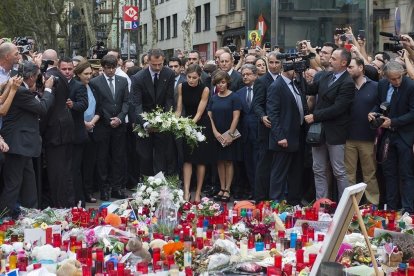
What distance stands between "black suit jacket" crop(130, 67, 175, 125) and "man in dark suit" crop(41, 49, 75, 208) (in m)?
1.31

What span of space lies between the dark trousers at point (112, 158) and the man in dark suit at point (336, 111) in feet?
10.7

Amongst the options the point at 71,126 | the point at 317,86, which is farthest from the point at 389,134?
the point at 71,126

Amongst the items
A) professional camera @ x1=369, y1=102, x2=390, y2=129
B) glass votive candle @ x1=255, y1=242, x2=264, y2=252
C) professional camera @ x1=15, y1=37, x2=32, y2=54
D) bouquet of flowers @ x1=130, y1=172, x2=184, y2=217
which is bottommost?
glass votive candle @ x1=255, y1=242, x2=264, y2=252

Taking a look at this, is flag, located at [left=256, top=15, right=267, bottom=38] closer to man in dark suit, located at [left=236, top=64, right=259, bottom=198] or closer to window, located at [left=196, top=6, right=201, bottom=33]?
man in dark suit, located at [left=236, top=64, right=259, bottom=198]

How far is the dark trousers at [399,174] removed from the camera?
32.6 ft

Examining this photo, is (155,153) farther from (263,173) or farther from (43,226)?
(43,226)

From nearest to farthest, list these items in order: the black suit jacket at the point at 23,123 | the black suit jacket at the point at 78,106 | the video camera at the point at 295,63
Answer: the black suit jacket at the point at 23,123 < the video camera at the point at 295,63 < the black suit jacket at the point at 78,106

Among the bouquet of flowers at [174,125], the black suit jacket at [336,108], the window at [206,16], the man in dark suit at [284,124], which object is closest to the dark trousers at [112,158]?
the bouquet of flowers at [174,125]

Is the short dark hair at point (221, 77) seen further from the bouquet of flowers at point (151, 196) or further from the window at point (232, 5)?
the window at point (232, 5)

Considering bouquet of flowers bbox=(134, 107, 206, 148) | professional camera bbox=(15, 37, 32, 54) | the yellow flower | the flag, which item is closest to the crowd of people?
bouquet of flowers bbox=(134, 107, 206, 148)

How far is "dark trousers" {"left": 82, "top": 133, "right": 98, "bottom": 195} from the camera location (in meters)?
11.7

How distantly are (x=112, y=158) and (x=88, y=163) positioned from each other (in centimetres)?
44

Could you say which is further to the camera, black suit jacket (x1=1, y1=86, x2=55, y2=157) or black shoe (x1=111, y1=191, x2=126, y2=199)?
black shoe (x1=111, y1=191, x2=126, y2=199)

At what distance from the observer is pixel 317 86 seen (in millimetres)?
10766
